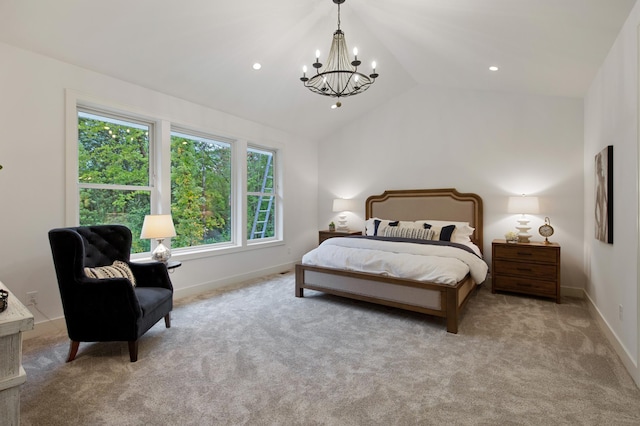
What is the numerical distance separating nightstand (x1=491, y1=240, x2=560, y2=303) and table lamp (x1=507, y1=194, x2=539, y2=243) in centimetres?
18

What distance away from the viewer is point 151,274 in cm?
293

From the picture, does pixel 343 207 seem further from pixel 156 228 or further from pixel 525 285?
pixel 156 228

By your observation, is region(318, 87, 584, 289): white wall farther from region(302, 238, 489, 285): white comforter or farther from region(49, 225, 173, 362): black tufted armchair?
region(49, 225, 173, 362): black tufted armchair

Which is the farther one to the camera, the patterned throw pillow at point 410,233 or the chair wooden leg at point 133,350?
the patterned throw pillow at point 410,233

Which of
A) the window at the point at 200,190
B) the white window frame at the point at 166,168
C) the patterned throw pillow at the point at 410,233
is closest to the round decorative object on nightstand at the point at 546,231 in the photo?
the patterned throw pillow at the point at 410,233

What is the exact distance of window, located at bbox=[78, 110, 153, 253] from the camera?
3.32 meters

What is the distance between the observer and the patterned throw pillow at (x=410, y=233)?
451 centimetres

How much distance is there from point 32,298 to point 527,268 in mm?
5348

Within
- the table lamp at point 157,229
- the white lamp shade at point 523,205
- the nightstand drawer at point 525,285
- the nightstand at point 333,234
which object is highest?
the white lamp shade at point 523,205

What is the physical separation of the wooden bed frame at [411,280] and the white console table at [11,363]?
2.83 meters

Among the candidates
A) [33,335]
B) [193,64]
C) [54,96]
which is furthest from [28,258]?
[193,64]

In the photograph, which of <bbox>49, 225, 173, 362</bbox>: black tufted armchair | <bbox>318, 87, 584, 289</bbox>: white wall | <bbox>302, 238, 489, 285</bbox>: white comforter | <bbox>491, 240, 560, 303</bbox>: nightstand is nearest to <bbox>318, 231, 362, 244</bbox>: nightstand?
<bbox>318, 87, 584, 289</bbox>: white wall

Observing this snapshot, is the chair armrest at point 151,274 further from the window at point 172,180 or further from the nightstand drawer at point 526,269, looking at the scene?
the nightstand drawer at point 526,269

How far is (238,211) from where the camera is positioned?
4.92 m
